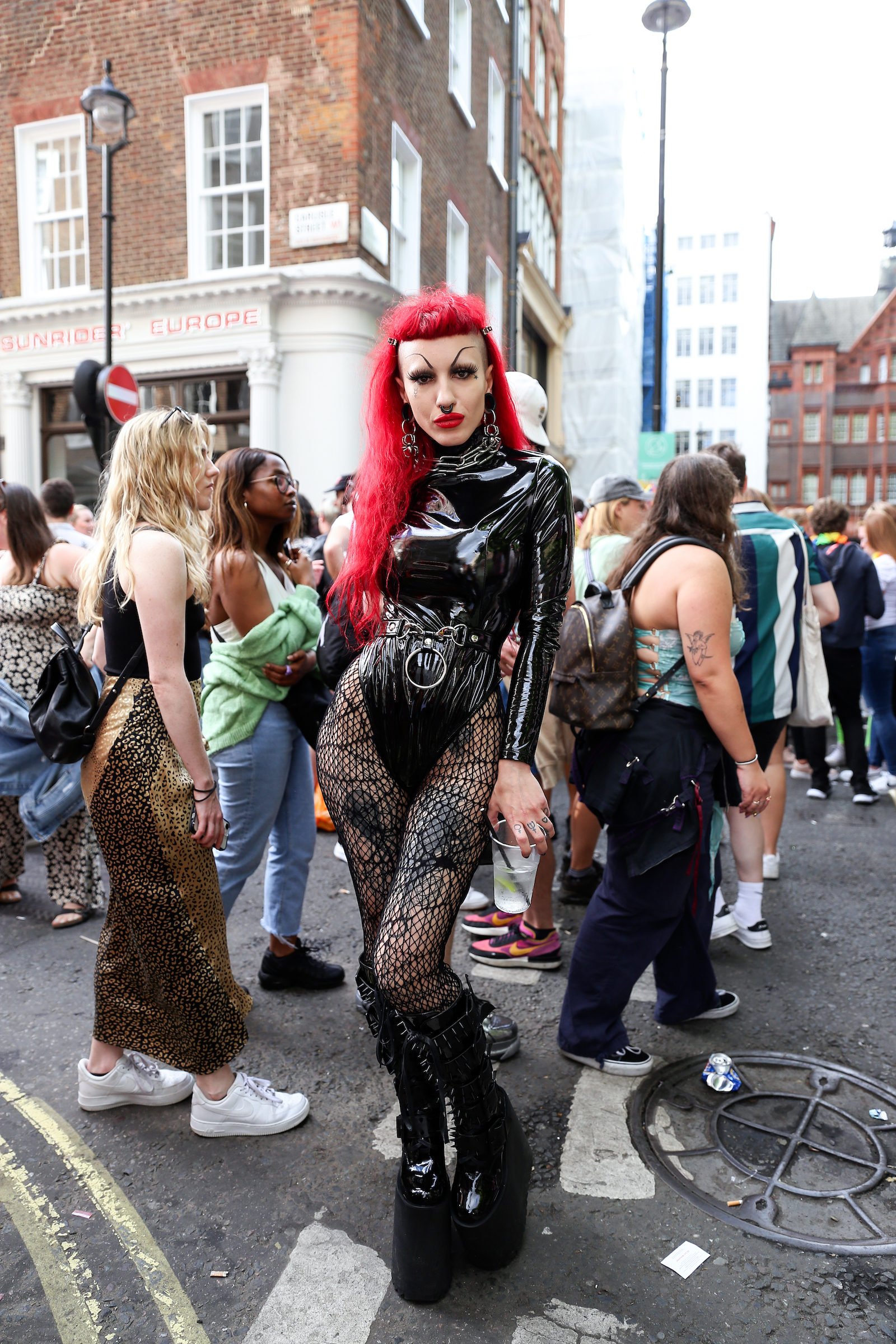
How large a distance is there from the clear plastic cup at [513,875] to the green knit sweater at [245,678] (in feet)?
5.38

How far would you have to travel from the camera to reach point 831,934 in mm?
4160

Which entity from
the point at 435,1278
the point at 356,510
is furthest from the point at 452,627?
the point at 435,1278

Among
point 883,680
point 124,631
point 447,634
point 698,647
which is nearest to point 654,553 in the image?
point 698,647

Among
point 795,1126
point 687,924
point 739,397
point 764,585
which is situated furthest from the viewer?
point 739,397

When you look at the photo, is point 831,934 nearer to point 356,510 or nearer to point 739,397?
point 356,510

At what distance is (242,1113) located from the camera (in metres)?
2.60

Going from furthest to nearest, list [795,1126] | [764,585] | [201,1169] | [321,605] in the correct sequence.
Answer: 1. [321,605]
2. [764,585]
3. [795,1126]
4. [201,1169]

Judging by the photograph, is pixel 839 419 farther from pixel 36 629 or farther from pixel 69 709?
pixel 69 709

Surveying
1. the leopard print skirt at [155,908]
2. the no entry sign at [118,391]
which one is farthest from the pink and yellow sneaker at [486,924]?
the no entry sign at [118,391]

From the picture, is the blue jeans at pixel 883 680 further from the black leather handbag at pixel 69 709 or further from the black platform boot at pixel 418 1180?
the black leather handbag at pixel 69 709

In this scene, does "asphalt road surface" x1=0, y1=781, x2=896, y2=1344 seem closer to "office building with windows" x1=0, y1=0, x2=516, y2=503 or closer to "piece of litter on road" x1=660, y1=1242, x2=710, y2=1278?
"piece of litter on road" x1=660, y1=1242, x2=710, y2=1278

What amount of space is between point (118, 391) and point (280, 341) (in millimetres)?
3330

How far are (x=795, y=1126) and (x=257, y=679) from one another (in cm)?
227

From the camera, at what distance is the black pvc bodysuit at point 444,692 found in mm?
1898
